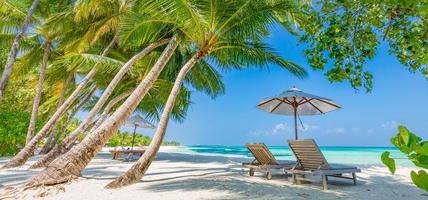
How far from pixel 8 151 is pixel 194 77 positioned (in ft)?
29.0

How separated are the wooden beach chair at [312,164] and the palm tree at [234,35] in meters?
2.66

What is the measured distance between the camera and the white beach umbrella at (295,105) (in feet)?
24.9

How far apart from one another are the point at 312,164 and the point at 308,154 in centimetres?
23

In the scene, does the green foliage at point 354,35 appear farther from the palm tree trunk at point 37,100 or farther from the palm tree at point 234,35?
the palm tree trunk at point 37,100

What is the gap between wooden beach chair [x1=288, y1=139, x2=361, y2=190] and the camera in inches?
211

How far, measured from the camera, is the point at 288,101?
833 cm

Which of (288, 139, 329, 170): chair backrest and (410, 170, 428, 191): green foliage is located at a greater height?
(288, 139, 329, 170): chair backrest

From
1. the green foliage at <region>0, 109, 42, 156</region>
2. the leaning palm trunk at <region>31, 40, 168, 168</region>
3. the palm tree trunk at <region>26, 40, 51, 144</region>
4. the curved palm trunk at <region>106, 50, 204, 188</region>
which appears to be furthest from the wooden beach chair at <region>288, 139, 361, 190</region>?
the green foliage at <region>0, 109, 42, 156</region>

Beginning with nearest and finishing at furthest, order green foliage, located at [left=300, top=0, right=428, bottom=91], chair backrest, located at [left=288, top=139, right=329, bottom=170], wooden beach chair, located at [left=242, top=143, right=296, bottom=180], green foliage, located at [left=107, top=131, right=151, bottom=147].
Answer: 1. green foliage, located at [left=300, top=0, right=428, bottom=91]
2. chair backrest, located at [left=288, top=139, right=329, bottom=170]
3. wooden beach chair, located at [left=242, top=143, right=296, bottom=180]
4. green foliage, located at [left=107, top=131, right=151, bottom=147]

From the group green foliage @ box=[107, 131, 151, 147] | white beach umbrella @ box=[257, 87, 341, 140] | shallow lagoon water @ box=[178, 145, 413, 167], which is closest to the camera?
white beach umbrella @ box=[257, 87, 341, 140]

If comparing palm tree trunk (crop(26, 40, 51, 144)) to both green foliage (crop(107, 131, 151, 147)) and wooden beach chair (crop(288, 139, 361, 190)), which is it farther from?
green foliage (crop(107, 131, 151, 147))

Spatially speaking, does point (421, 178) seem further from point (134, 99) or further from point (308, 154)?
point (134, 99)

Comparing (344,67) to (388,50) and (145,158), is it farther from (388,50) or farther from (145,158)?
(145,158)

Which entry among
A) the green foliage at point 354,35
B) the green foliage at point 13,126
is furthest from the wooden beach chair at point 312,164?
the green foliage at point 13,126
